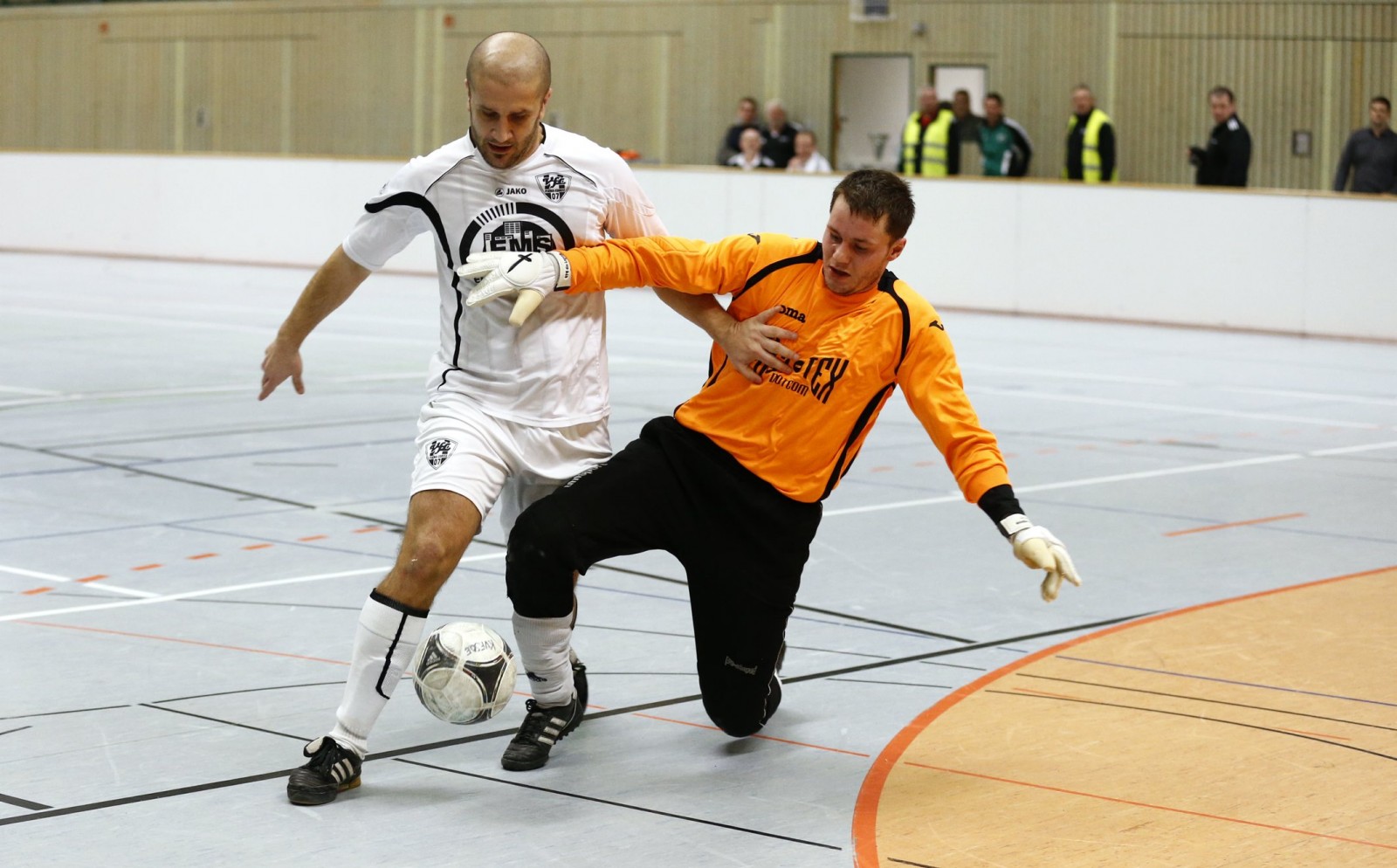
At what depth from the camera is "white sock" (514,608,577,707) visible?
4.88 metres

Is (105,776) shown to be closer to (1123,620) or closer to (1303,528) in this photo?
(1123,620)

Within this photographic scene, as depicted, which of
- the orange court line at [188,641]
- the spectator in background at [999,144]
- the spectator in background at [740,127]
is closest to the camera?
the orange court line at [188,641]

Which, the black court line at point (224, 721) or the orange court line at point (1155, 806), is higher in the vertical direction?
the black court line at point (224, 721)

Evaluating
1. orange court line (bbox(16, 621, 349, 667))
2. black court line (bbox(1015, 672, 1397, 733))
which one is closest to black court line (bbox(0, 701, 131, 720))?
orange court line (bbox(16, 621, 349, 667))

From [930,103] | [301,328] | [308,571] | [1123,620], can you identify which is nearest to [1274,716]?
[1123,620]

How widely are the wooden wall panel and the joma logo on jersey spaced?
1981 centimetres

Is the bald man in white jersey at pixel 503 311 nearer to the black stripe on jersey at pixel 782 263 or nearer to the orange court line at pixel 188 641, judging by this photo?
the black stripe on jersey at pixel 782 263

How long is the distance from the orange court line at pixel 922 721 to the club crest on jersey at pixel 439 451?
4.52 ft

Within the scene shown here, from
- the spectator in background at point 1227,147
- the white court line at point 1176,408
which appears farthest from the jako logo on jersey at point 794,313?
the spectator in background at point 1227,147

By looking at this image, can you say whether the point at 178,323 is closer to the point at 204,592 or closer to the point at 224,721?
the point at 204,592

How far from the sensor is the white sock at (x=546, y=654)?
16.0ft

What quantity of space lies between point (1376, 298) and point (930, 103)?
669cm

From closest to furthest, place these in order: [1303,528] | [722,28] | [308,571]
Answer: [308,571], [1303,528], [722,28]

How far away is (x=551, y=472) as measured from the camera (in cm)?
504
